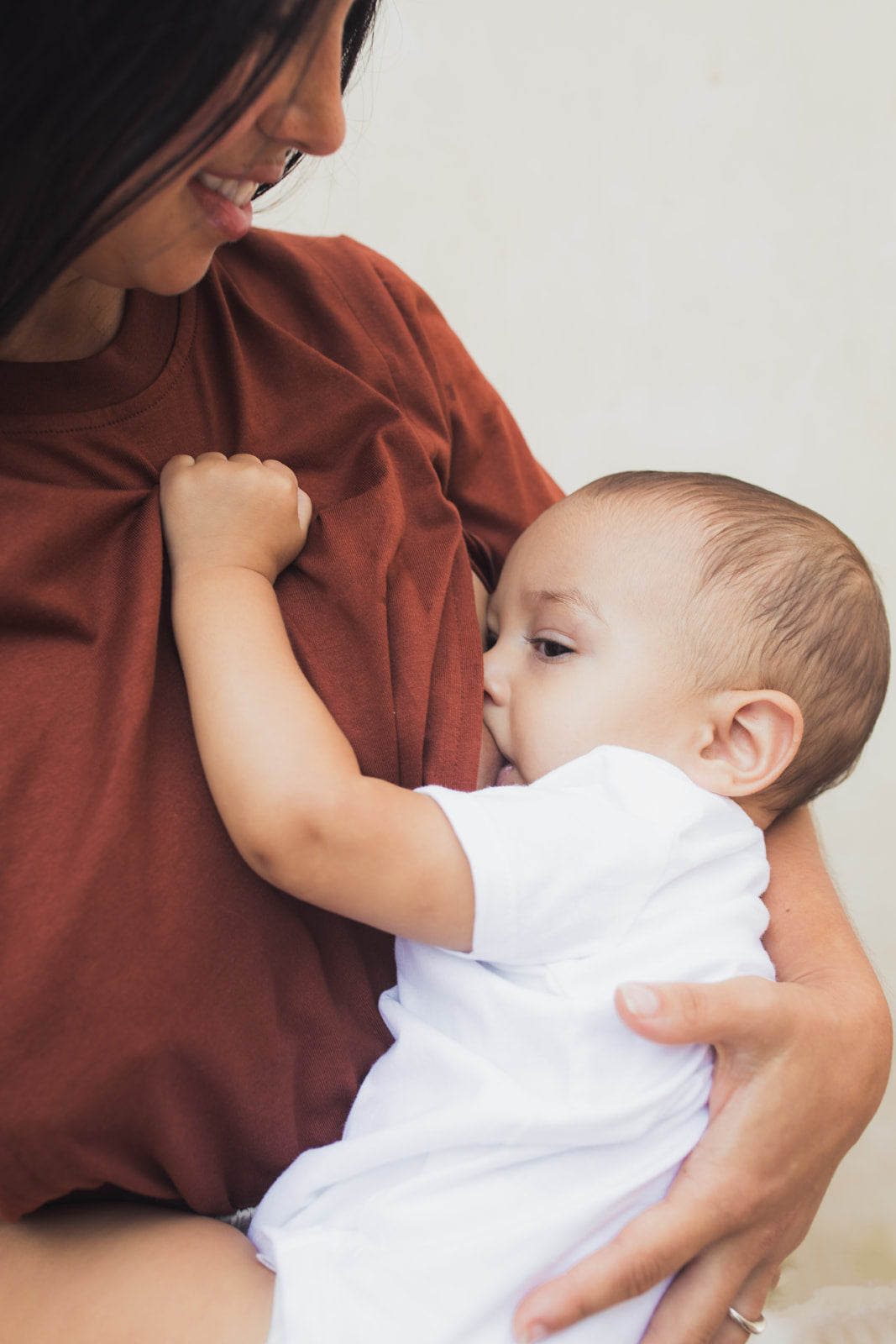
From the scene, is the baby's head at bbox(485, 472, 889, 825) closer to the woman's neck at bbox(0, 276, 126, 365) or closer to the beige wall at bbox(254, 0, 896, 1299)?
the woman's neck at bbox(0, 276, 126, 365)

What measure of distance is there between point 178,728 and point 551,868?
0.89ft

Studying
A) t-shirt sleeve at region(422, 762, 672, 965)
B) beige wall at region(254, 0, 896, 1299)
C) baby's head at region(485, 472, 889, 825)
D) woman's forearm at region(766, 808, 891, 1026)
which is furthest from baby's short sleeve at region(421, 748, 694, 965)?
beige wall at region(254, 0, 896, 1299)

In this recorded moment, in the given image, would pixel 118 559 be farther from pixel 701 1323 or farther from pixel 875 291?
pixel 875 291

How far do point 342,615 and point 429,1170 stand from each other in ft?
1.31

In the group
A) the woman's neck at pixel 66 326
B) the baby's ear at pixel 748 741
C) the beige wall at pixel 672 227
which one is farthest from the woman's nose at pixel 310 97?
the beige wall at pixel 672 227

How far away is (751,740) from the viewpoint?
2.72 feet

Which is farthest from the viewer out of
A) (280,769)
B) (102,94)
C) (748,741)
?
(748,741)

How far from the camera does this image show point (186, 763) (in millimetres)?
667

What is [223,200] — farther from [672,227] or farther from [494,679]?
[672,227]

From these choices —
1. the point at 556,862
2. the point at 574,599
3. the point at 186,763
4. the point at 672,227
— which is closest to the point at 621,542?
the point at 574,599

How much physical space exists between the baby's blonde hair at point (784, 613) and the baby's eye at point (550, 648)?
0.11 metres

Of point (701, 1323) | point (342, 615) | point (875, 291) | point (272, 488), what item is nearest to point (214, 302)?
point (272, 488)

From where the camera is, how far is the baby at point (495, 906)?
0.65 metres

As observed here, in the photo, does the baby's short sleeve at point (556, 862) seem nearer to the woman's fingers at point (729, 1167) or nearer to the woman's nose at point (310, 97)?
the woman's fingers at point (729, 1167)
